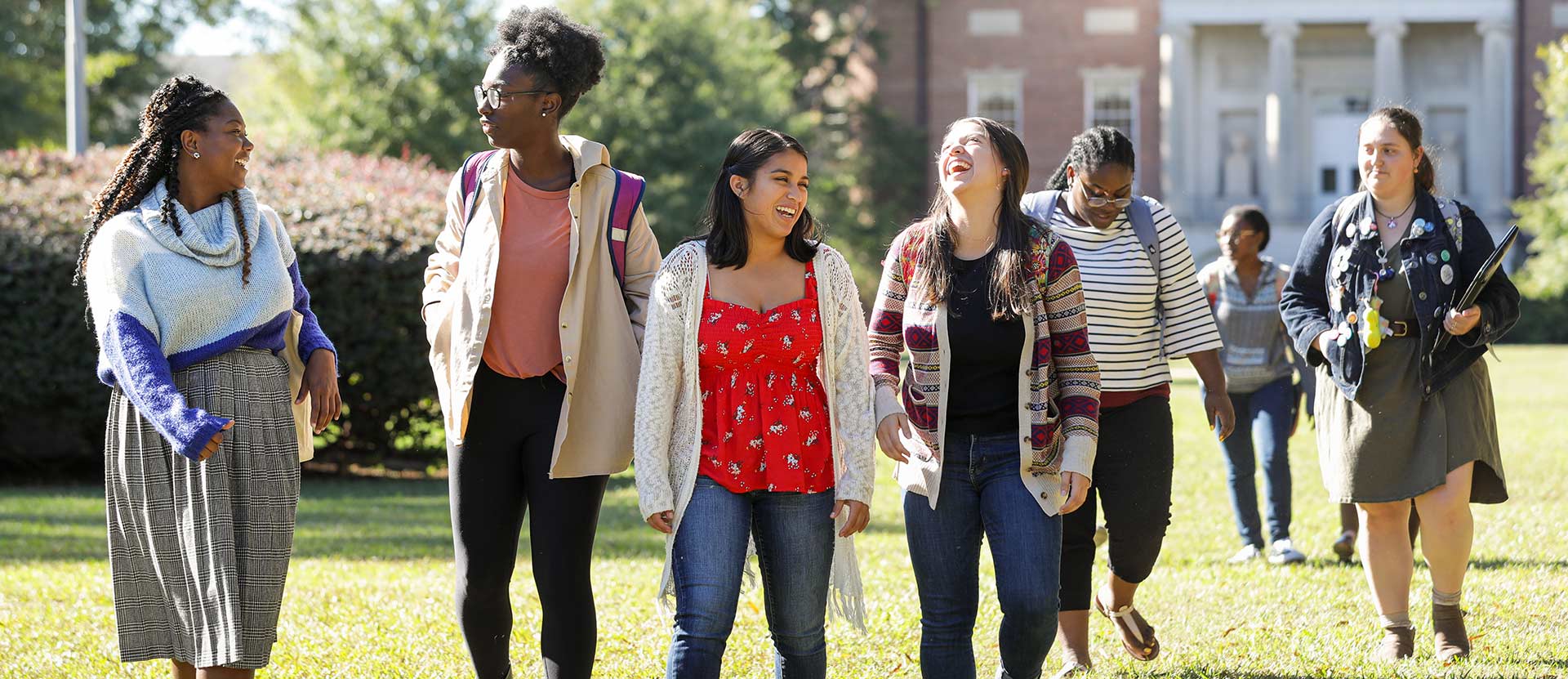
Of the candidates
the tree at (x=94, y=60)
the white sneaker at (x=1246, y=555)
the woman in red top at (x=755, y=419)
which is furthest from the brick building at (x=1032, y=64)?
the woman in red top at (x=755, y=419)

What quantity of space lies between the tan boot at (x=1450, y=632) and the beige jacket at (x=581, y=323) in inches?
129

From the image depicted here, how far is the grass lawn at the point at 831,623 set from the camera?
19.8ft

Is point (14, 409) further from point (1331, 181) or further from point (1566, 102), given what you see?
point (1331, 181)

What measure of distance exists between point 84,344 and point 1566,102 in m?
33.3

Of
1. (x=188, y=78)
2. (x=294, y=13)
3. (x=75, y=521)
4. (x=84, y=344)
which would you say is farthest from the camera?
(x=294, y=13)

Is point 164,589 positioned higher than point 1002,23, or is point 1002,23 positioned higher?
point 1002,23

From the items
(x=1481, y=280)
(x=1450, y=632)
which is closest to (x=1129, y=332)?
→ (x=1481, y=280)

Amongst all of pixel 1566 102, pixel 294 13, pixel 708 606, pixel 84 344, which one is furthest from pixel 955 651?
pixel 1566 102

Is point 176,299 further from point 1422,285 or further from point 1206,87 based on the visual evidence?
point 1206,87

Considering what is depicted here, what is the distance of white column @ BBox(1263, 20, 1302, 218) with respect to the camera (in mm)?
43406

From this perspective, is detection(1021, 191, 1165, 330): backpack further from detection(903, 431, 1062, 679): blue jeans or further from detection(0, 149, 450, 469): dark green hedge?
detection(0, 149, 450, 469): dark green hedge

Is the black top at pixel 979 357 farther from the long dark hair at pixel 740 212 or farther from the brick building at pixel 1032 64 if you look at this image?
the brick building at pixel 1032 64

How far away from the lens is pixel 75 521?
11.4m

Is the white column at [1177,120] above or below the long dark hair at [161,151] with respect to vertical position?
above
